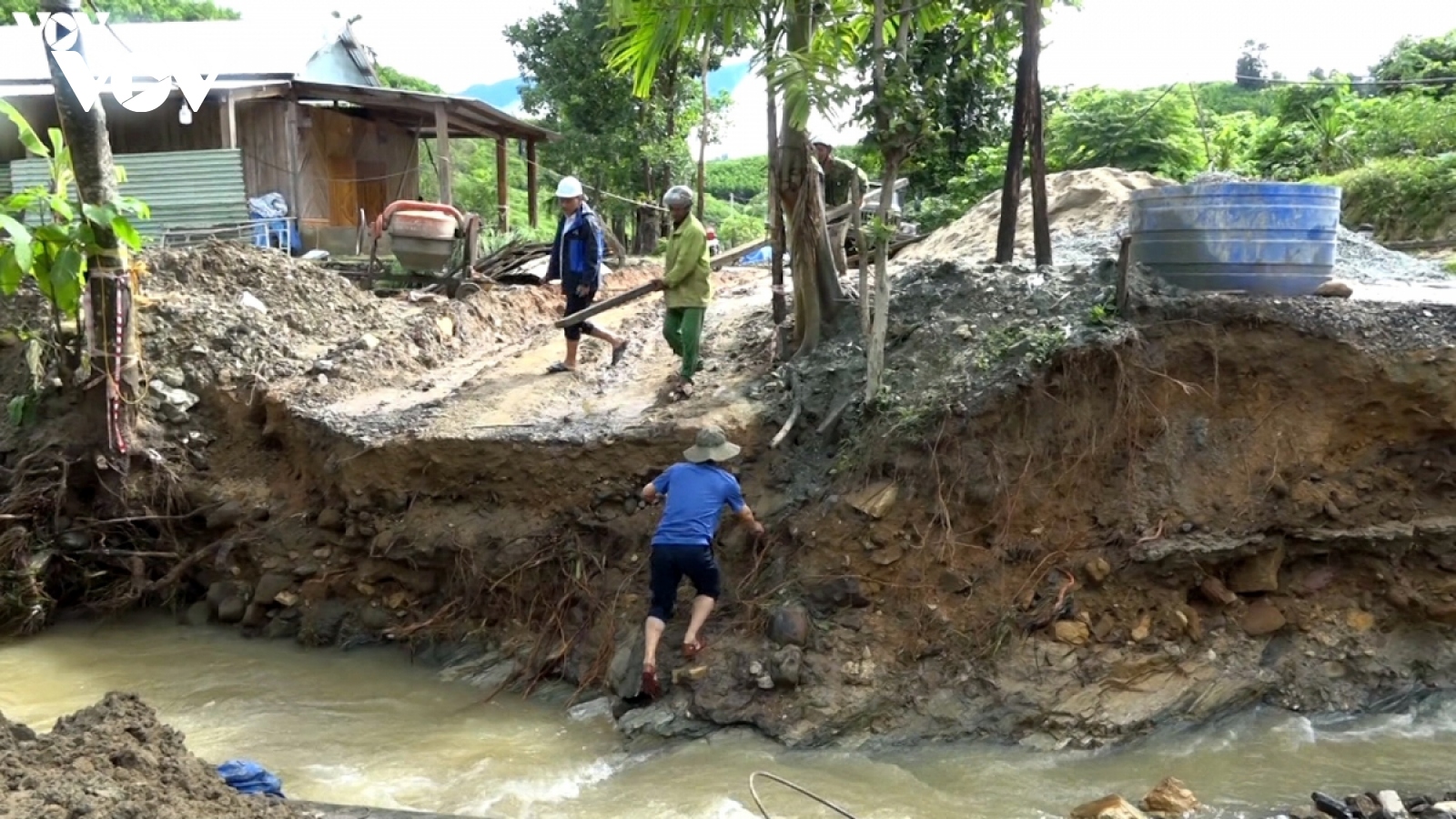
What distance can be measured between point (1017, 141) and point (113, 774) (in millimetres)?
6279

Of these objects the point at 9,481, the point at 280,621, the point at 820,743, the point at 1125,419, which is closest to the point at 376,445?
the point at 280,621

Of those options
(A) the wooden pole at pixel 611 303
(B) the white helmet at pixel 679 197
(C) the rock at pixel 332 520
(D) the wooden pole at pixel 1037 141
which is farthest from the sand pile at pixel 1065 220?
(C) the rock at pixel 332 520

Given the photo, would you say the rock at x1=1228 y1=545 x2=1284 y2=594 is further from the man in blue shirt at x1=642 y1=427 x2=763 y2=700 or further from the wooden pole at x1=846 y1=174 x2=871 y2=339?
the man in blue shirt at x1=642 y1=427 x2=763 y2=700

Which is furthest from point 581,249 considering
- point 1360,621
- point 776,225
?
point 1360,621

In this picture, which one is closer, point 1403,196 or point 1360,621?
point 1360,621

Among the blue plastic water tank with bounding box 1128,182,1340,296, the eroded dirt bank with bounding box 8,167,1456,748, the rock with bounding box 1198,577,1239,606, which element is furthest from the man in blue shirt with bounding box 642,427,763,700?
the blue plastic water tank with bounding box 1128,182,1340,296

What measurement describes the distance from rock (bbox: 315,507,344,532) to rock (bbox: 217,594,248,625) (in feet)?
2.94

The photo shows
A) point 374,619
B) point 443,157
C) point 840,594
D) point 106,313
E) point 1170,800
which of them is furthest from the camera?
point 443,157

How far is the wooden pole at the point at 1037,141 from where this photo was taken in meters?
6.84

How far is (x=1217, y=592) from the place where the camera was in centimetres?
613

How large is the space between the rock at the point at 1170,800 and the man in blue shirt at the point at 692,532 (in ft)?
8.27

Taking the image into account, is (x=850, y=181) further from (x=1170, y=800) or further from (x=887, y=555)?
(x=1170, y=800)

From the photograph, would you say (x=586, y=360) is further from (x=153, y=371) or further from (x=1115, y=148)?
(x=1115, y=148)

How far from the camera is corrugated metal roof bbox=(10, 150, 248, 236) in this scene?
14.2 m
